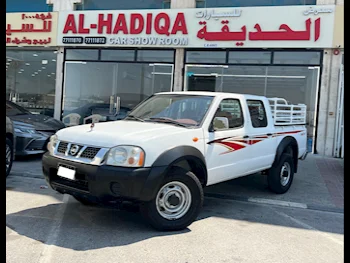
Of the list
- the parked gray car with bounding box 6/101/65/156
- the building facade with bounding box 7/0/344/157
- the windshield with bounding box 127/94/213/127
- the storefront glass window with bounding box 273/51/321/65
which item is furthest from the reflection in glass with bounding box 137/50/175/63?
the windshield with bounding box 127/94/213/127

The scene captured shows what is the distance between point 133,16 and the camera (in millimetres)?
12578

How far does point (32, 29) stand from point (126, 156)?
39.0ft

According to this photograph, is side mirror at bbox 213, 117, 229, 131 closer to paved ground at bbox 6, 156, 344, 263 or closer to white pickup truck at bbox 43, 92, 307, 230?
white pickup truck at bbox 43, 92, 307, 230

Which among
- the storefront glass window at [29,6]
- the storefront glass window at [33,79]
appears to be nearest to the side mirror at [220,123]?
the storefront glass window at [33,79]

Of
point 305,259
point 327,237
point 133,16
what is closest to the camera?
point 305,259

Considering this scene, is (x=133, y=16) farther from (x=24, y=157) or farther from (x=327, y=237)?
(x=327, y=237)

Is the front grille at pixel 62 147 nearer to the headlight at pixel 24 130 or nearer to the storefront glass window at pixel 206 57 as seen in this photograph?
the headlight at pixel 24 130

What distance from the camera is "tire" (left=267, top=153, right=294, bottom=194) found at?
6.23 m

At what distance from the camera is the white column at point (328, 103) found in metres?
11.0

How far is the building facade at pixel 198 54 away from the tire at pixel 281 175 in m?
4.69

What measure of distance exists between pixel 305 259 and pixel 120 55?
11.0 metres

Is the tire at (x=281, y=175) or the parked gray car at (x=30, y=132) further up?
the parked gray car at (x=30, y=132)

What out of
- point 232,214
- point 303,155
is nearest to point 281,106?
point 303,155

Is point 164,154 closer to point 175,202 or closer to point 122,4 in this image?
point 175,202
